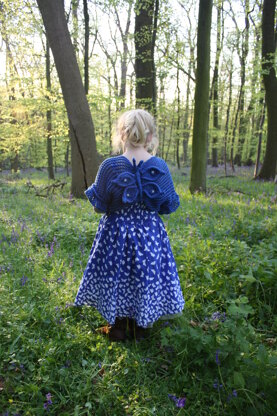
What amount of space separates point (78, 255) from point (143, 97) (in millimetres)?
7781

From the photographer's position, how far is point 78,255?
14.5ft

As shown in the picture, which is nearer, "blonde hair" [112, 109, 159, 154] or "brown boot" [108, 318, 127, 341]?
"blonde hair" [112, 109, 159, 154]

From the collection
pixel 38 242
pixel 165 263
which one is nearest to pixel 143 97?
pixel 38 242

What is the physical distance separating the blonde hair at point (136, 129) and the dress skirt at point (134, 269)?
58 cm

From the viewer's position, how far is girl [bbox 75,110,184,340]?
245 cm

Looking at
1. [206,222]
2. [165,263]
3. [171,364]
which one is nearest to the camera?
[171,364]

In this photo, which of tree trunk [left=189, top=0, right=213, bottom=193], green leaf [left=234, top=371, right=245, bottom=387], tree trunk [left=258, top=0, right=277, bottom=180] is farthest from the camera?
tree trunk [left=258, top=0, right=277, bottom=180]

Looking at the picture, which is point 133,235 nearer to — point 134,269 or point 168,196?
point 134,269

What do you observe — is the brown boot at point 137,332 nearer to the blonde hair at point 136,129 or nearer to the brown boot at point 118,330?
the brown boot at point 118,330

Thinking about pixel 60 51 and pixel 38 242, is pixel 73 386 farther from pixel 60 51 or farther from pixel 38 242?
pixel 60 51

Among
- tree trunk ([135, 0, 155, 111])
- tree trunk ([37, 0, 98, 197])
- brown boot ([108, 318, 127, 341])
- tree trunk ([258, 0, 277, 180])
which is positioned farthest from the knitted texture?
tree trunk ([258, 0, 277, 180])

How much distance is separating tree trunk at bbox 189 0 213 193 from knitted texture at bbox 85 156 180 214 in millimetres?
5986

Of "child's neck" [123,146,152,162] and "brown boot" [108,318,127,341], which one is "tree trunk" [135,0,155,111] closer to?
"child's neck" [123,146,152,162]

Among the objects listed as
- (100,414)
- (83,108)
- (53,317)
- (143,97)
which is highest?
(143,97)
